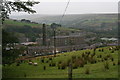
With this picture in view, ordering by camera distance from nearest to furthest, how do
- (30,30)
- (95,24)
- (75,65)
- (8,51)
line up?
(75,65)
(8,51)
(30,30)
(95,24)

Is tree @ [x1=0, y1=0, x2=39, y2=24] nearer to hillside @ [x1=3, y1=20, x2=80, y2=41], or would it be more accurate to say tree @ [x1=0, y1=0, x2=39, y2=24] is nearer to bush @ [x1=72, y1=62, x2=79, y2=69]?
bush @ [x1=72, y1=62, x2=79, y2=69]

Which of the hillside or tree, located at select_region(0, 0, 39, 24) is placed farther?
the hillside

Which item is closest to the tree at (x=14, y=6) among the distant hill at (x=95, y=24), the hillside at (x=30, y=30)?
the hillside at (x=30, y=30)

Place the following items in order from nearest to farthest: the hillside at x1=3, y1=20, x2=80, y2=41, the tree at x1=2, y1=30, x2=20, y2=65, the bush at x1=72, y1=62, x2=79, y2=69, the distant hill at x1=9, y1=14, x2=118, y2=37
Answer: the bush at x1=72, y1=62, x2=79, y2=69, the tree at x1=2, y1=30, x2=20, y2=65, the hillside at x1=3, y1=20, x2=80, y2=41, the distant hill at x1=9, y1=14, x2=118, y2=37

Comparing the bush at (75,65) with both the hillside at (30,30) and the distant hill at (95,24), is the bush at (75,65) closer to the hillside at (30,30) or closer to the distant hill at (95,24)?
the hillside at (30,30)

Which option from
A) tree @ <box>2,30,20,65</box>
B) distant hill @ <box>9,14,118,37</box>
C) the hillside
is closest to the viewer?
tree @ <box>2,30,20,65</box>

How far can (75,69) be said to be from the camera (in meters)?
9.52

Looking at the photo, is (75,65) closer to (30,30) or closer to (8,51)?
(8,51)

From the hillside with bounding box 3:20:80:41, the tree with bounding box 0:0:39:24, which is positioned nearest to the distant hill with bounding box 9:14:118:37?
the hillside with bounding box 3:20:80:41

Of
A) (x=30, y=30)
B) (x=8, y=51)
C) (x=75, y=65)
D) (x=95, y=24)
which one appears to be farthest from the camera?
(x=95, y=24)

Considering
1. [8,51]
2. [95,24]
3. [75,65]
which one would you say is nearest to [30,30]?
[95,24]

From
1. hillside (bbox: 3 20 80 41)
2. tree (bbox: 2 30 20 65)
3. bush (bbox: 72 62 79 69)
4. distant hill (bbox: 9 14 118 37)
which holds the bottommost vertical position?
bush (bbox: 72 62 79 69)

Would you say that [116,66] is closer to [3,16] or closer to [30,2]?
[30,2]

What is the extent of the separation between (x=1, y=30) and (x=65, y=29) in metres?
78.4
